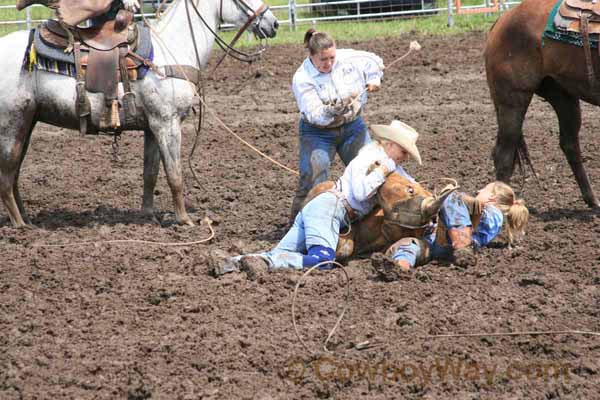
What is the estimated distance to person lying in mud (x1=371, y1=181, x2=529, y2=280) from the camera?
614 cm

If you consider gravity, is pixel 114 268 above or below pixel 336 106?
below

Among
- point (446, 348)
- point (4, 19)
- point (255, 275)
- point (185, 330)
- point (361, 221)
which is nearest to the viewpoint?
point (446, 348)

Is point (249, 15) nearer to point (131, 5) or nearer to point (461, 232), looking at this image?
point (131, 5)

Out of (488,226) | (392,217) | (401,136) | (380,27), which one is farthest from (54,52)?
(380,27)

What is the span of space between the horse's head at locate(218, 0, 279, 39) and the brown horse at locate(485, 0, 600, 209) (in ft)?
6.52

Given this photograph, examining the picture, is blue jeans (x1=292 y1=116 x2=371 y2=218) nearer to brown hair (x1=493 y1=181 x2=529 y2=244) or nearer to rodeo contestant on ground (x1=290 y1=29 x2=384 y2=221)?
rodeo contestant on ground (x1=290 y1=29 x2=384 y2=221)

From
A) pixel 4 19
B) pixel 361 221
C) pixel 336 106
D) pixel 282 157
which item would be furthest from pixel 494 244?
pixel 4 19

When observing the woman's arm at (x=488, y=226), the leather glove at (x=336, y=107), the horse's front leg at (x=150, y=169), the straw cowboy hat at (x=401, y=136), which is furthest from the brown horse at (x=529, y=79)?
the horse's front leg at (x=150, y=169)

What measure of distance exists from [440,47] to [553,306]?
34.0ft

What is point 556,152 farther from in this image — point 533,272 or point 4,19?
point 4,19

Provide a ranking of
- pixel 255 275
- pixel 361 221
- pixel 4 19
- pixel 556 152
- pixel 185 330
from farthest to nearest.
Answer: pixel 4 19 < pixel 556 152 < pixel 361 221 < pixel 255 275 < pixel 185 330

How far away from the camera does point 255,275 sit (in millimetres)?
6090

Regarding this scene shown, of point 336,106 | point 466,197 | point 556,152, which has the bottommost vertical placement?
point 556,152

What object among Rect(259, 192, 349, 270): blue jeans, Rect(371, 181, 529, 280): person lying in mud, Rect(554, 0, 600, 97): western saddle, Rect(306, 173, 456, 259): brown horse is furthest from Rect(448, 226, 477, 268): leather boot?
Rect(554, 0, 600, 97): western saddle
